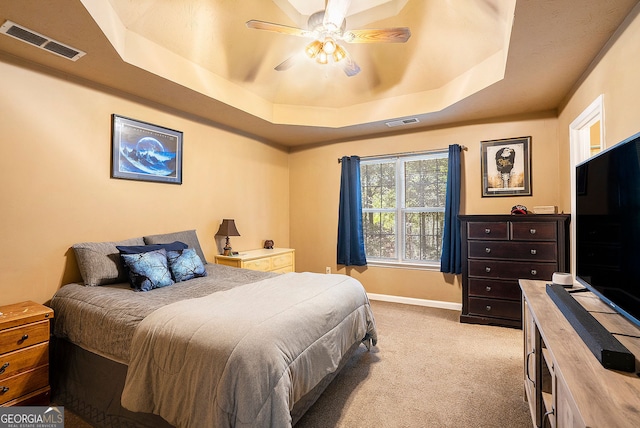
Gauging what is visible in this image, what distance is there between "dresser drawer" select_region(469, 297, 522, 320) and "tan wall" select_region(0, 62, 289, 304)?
3.33 metres

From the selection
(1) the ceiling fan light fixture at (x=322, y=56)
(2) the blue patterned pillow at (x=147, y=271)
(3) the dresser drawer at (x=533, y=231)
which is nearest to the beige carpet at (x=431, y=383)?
(3) the dresser drawer at (x=533, y=231)

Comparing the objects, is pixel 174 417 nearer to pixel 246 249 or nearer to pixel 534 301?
pixel 534 301

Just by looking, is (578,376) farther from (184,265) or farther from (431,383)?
(184,265)

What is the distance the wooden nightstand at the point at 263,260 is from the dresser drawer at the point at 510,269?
244cm

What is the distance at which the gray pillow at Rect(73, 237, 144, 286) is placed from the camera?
96.0 inches

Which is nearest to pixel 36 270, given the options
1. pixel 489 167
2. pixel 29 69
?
pixel 29 69

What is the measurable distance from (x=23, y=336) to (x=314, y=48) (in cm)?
289

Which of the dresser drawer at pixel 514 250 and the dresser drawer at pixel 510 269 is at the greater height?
the dresser drawer at pixel 514 250

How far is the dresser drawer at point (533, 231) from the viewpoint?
3.18 m

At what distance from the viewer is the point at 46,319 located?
207 cm

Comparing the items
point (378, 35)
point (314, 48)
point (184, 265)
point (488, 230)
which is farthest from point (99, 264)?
point (488, 230)

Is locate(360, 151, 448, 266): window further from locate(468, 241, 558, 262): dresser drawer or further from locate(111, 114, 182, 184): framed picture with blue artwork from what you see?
locate(111, 114, 182, 184): framed picture with blue artwork

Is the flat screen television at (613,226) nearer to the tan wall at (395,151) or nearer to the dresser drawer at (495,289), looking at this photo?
the dresser drawer at (495,289)

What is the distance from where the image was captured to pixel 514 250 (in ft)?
11.0
